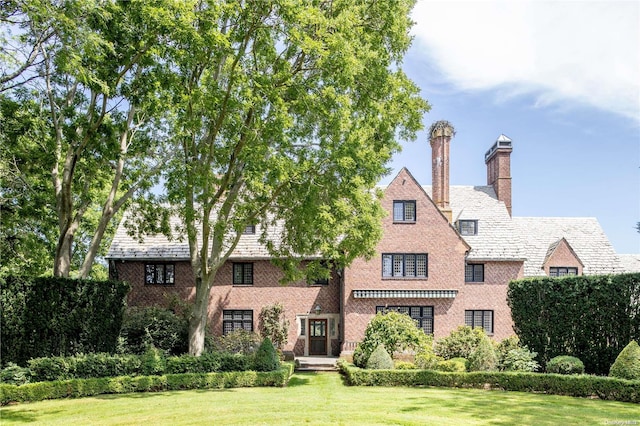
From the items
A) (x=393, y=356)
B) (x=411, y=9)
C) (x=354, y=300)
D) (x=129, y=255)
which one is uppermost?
(x=411, y=9)

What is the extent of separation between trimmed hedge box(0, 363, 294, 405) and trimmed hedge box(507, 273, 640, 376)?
33.9 ft

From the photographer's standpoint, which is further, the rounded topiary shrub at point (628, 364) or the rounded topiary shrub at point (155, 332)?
the rounded topiary shrub at point (155, 332)

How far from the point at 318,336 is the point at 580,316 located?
15.3 m

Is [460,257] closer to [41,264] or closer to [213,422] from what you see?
[213,422]

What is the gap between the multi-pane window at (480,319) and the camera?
32.6 meters

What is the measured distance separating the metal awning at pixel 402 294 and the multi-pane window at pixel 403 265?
1.13 metres

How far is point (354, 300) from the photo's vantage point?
1242 inches

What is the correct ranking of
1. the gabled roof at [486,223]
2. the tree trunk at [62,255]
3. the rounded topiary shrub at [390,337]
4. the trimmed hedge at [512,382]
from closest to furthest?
the trimmed hedge at [512,382] < the tree trunk at [62,255] < the rounded topiary shrub at [390,337] < the gabled roof at [486,223]

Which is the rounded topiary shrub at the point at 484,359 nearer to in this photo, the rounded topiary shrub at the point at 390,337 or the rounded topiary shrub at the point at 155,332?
the rounded topiary shrub at the point at 390,337

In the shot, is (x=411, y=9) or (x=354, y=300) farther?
(x=354, y=300)

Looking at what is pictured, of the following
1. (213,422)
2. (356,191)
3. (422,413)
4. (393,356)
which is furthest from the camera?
(393,356)

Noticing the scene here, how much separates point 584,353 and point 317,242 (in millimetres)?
11408

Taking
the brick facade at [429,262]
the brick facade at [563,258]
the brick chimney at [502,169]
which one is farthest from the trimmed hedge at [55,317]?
the brick chimney at [502,169]

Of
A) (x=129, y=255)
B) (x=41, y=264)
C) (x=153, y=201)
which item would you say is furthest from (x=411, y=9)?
(x=41, y=264)
